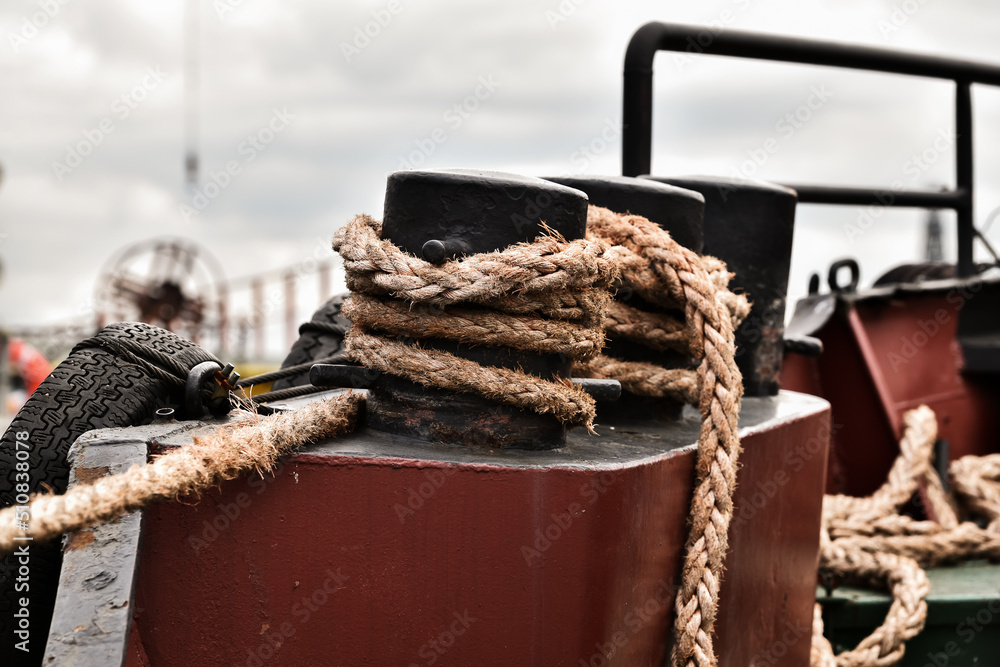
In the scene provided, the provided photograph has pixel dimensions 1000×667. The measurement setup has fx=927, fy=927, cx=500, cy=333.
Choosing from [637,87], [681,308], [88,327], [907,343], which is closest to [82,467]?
[681,308]

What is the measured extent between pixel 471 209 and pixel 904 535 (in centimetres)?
242

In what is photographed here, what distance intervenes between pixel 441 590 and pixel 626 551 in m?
0.27

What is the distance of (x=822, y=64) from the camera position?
3445 millimetres

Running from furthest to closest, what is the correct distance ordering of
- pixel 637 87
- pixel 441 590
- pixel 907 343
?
pixel 907 343 < pixel 637 87 < pixel 441 590

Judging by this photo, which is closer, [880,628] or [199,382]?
[199,382]

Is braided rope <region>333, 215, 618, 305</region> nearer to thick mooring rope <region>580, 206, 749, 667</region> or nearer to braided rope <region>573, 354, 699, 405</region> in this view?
thick mooring rope <region>580, 206, 749, 667</region>

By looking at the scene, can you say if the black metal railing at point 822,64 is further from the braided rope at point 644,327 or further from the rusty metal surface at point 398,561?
the rusty metal surface at point 398,561

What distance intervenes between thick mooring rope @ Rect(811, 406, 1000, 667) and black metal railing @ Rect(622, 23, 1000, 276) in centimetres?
93

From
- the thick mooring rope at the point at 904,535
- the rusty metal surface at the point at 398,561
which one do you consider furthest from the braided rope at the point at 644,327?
the thick mooring rope at the point at 904,535

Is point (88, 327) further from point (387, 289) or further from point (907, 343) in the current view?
point (387, 289)

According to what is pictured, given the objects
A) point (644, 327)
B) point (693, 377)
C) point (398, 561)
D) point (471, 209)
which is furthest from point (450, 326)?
point (693, 377)

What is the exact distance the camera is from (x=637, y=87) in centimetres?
291

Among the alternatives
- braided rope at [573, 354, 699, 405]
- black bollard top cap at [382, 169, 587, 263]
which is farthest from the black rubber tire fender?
braided rope at [573, 354, 699, 405]

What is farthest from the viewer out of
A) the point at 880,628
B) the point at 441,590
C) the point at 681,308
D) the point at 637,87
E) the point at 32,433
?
the point at 637,87
